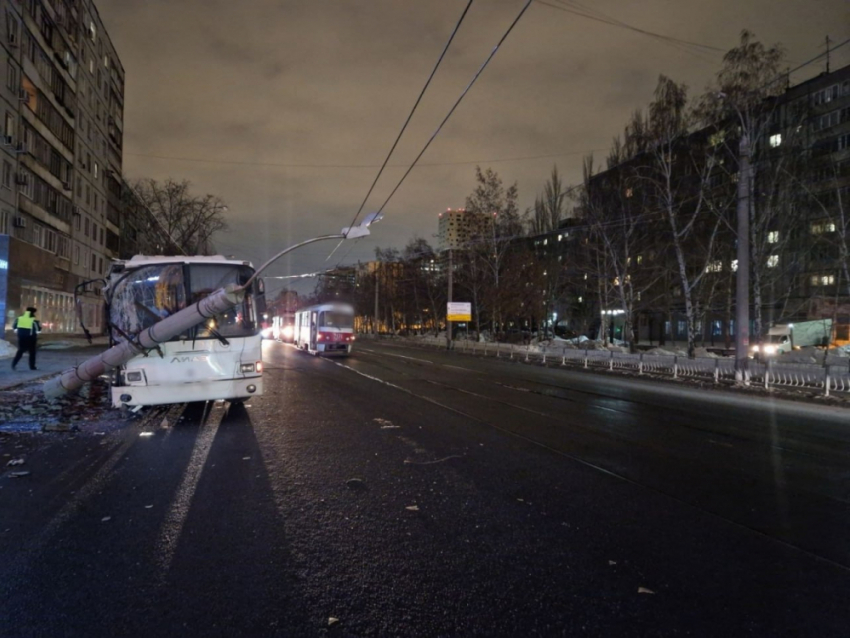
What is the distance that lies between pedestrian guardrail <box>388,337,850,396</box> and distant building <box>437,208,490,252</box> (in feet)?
→ 42.2

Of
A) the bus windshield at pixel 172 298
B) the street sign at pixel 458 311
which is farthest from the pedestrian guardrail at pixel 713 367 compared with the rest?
the bus windshield at pixel 172 298

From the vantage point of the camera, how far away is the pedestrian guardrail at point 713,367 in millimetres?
16625

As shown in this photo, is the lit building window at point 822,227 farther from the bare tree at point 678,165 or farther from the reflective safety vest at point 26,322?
the reflective safety vest at point 26,322

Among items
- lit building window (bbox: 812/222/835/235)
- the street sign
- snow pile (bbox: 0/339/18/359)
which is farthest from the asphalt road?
the street sign

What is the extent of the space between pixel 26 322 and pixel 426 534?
15520mm

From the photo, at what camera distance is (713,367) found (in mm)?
20188

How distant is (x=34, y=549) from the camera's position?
4.10 m

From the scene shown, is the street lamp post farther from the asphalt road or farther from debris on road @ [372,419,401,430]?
debris on road @ [372,419,401,430]

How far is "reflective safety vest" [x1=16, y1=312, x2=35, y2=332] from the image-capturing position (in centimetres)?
1521

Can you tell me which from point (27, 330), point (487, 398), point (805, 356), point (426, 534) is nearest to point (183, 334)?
point (426, 534)

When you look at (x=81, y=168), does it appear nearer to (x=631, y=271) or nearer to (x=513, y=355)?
(x=513, y=355)

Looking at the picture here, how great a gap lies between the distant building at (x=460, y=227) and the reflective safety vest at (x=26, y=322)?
3130 cm

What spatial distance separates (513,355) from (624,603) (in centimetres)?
3206

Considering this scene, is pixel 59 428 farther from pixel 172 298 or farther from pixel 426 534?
pixel 426 534
